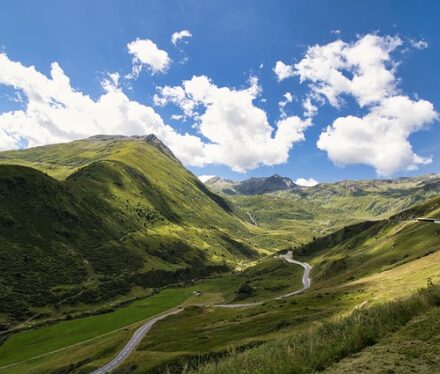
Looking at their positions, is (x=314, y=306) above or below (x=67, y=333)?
above

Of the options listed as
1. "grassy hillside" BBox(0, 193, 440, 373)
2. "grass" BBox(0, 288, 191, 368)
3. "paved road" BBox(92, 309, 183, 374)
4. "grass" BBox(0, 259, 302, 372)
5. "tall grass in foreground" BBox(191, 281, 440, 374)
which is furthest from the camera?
"grass" BBox(0, 288, 191, 368)

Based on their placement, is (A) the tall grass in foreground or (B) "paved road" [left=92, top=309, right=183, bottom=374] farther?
(B) "paved road" [left=92, top=309, right=183, bottom=374]

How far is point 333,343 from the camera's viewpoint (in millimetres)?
16344

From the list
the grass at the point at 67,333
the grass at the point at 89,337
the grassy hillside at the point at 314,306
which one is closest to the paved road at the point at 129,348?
the grass at the point at 89,337

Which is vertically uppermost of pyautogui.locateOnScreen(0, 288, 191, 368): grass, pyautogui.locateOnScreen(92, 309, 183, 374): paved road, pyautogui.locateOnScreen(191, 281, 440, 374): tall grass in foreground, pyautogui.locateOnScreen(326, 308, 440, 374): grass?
pyautogui.locateOnScreen(191, 281, 440, 374): tall grass in foreground

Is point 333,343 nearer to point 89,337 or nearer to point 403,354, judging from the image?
point 403,354

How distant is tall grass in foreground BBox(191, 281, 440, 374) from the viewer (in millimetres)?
14609

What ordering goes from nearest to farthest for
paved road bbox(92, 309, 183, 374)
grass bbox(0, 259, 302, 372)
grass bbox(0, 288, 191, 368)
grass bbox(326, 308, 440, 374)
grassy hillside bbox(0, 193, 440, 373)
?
grass bbox(326, 308, 440, 374), grassy hillside bbox(0, 193, 440, 373), paved road bbox(92, 309, 183, 374), grass bbox(0, 259, 302, 372), grass bbox(0, 288, 191, 368)

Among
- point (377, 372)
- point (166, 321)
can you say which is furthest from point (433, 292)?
point (166, 321)

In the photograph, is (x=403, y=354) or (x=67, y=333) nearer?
(x=403, y=354)

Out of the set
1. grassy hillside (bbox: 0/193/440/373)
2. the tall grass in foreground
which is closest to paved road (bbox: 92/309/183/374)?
grassy hillside (bbox: 0/193/440/373)

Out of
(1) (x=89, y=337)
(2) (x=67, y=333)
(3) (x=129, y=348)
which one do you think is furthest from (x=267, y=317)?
(2) (x=67, y=333)

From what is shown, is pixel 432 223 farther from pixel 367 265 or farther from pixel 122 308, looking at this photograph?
pixel 122 308

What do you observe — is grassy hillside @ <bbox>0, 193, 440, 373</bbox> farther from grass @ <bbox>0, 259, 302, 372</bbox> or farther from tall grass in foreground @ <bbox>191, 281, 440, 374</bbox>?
grass @ <bbox>0, 259, 302, 372</bbox>
